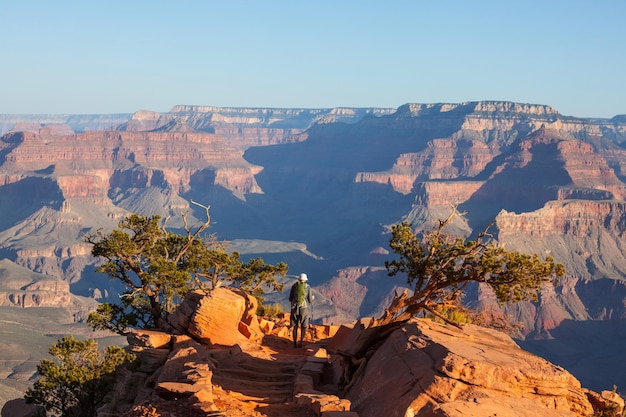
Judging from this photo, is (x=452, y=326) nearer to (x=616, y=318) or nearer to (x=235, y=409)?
(x=235, y=409)

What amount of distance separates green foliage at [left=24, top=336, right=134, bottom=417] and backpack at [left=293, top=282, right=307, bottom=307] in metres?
6.74

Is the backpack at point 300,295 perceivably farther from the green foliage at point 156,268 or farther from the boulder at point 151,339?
the boulder at point 151,339

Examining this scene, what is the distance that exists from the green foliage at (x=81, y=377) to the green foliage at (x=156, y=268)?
8.51 feet

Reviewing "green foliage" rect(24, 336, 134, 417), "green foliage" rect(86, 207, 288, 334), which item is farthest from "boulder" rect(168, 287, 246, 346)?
"green foliage" rect(24, 336, 134, 417)

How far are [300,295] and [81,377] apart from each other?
8742 mm

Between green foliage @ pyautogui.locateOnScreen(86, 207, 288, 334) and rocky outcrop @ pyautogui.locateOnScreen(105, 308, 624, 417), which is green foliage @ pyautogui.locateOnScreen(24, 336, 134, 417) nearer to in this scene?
rocky outcrop @ pyautogui.locateOnScreen(105, 308, 624, 417)

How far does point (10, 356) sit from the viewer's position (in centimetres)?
9419

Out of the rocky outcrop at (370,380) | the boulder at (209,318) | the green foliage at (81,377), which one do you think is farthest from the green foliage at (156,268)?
the rocky outcrop at (370,380)

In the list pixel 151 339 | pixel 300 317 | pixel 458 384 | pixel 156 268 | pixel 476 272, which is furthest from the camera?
pixel 156 268

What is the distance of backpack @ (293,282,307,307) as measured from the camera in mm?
28594

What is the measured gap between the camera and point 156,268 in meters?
33.7

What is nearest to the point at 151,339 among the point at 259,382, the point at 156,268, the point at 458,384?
the point at 259,382

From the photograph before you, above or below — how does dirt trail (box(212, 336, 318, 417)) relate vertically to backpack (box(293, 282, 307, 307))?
below

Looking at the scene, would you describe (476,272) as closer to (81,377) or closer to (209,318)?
(209,318)
